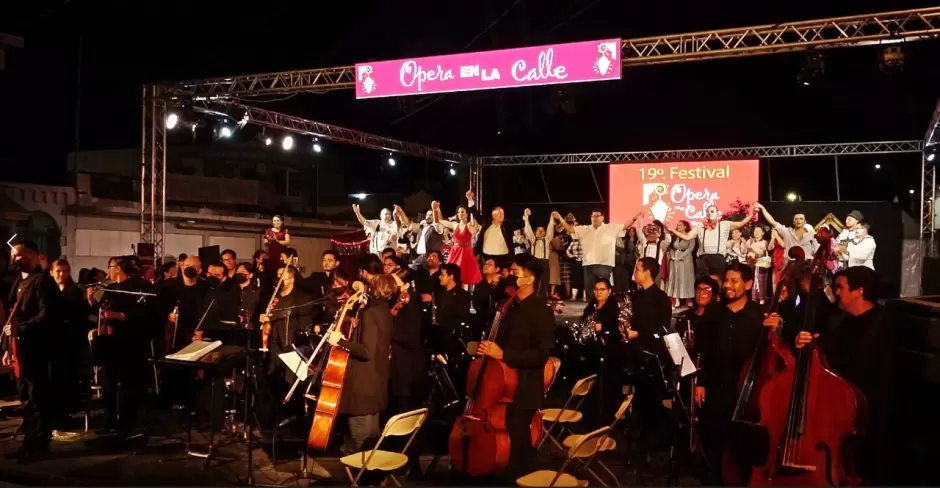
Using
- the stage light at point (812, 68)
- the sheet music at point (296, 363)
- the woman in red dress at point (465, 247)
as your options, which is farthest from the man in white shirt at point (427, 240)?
the sheet music at point (296, 363)

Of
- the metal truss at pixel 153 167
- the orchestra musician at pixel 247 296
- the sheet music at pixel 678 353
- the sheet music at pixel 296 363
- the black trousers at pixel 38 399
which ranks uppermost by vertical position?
the metal truss at pixel 153 167

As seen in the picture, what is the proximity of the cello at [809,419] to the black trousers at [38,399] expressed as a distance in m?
6.45

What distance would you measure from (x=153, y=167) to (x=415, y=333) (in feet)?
29.0

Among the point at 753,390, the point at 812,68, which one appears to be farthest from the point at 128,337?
the point at 812,68

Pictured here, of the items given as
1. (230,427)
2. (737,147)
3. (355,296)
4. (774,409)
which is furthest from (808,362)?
(737,147)

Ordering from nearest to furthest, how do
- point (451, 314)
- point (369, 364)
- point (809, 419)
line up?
1. point (809, 419)
2. point (369, 364)
3. point (451, 314)

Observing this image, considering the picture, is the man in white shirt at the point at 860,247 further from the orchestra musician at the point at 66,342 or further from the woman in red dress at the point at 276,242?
the orchestra musician at the point at 66,342

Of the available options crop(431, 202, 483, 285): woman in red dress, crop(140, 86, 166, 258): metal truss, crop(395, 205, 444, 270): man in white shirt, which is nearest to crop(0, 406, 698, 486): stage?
crop(431, 202, 483, 285): woman in red dress

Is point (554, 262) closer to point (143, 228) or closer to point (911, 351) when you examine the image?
point (143, 228)

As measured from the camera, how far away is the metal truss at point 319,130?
14.4m

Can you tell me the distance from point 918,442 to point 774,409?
1419mm

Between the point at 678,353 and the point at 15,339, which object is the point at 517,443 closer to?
the point at 678,353

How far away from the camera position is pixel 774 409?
4.53 metres

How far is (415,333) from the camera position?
22.5ft
